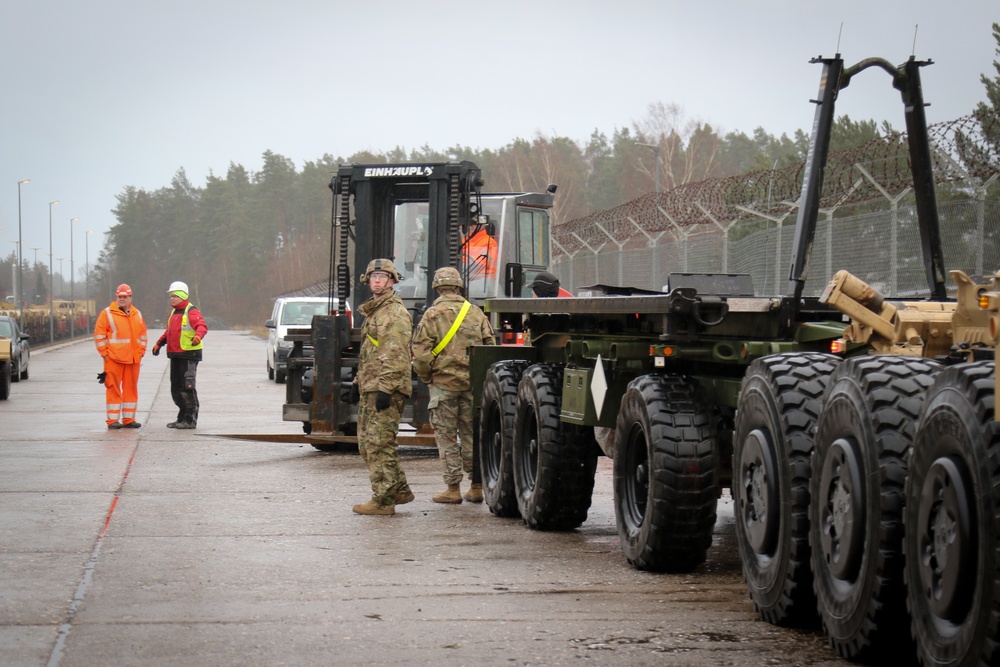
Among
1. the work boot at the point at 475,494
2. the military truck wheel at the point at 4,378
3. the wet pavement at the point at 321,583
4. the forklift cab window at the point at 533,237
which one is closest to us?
the wet pavement at the point at 321,583

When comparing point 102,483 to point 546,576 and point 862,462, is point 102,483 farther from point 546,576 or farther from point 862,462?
point 862,462

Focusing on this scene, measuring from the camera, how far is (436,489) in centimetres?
1269

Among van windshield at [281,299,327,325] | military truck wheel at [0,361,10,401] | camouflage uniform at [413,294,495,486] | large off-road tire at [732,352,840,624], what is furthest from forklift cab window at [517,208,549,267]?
large off-road tire at [732,352,840,624]

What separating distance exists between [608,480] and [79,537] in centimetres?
535

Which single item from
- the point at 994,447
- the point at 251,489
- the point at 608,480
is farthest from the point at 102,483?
the point at 994,447

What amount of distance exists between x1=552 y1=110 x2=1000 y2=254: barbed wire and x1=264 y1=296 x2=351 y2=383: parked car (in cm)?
615

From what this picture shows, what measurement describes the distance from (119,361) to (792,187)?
9011 mm

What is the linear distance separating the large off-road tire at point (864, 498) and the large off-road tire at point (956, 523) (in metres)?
0.17

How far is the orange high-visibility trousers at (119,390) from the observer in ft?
62.6

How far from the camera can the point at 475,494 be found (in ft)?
39.2

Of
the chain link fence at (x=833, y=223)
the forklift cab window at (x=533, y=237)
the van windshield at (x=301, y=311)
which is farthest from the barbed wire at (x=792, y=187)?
the van windshield at (x=301, y=311)

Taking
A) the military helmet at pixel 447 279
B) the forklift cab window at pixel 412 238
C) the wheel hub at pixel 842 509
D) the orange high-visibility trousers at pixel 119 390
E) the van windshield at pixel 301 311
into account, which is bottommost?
the orange high-visibility trousers at pixel 119 390

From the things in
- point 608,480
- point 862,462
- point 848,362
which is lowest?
point 608,480

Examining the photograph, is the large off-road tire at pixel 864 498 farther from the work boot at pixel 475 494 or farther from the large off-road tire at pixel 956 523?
the work boot at pixel 475 494
